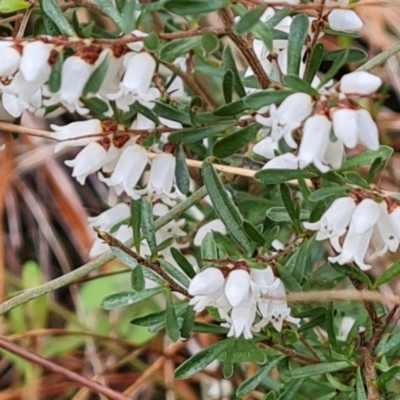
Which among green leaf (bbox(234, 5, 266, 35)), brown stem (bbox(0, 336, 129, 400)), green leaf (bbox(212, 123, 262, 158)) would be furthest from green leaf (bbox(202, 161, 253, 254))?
brown stem (bbox(0, 336, 129, 400))

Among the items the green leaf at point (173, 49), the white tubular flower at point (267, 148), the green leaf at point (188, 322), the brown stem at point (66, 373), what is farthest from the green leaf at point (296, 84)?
the brown stem at point (66, 373)

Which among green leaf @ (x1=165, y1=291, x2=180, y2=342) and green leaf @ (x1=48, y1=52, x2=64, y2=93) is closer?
green leaf @ (x1=48, y1=52, x2=64, y2=93)

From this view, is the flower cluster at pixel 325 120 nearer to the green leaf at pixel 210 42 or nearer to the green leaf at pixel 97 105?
the green leaf at pixel 210 42

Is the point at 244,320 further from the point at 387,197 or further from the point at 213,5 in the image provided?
the point at 213,5

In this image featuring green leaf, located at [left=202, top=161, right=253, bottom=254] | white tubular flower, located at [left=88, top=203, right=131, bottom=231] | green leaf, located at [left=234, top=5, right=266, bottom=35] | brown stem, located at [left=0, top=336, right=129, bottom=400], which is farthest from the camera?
brown stem, located at [left=0, top=336, right=129, bottom=400]

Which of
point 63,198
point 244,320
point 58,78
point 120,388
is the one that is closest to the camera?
point 58,78

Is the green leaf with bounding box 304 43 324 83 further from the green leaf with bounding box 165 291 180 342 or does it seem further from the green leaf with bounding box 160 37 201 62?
the green leaf with bounding box 165 291 180 342

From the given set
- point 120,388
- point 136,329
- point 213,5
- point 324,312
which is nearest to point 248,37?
point 213,5
